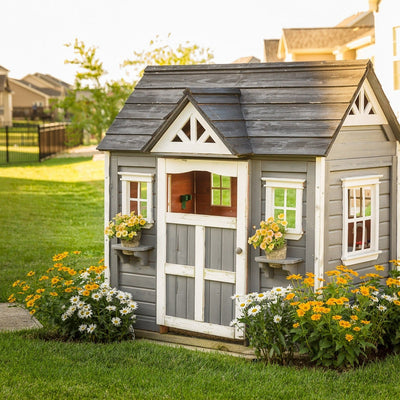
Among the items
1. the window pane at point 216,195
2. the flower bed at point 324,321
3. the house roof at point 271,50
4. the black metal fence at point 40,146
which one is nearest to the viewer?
the flower bed at point 324,321

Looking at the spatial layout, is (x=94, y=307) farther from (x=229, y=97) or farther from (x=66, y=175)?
(x=66, y=175)

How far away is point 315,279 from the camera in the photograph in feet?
21.7

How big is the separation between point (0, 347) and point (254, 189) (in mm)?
2687

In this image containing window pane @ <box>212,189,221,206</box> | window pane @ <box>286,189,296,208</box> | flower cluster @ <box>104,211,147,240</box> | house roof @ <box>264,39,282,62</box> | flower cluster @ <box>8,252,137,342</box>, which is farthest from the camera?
house roof @ <box>264,39,282,62</box>

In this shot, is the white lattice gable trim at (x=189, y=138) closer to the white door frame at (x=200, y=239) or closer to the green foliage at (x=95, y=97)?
the white door frame at (x=200, y=239)

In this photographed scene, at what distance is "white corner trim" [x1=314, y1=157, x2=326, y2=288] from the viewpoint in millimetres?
6602

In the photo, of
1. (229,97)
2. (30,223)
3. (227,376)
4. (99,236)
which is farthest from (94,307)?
(30,223)

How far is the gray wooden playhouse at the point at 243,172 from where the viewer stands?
6738 millimetres

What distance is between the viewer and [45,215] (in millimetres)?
16828

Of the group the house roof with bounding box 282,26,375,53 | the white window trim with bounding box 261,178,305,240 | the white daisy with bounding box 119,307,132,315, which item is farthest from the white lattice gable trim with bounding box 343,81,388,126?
the house roof with bounding box 282,26,375,53

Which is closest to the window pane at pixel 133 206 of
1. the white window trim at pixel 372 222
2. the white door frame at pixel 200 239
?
the white door frame at pixel 200 239

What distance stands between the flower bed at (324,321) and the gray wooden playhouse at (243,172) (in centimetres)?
27

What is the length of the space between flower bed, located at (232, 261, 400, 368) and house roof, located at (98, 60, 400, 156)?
118cm

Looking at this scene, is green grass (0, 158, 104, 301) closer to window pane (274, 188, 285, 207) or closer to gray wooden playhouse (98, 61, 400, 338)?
gray wooden playhouse (98, 61, 400, 338)
